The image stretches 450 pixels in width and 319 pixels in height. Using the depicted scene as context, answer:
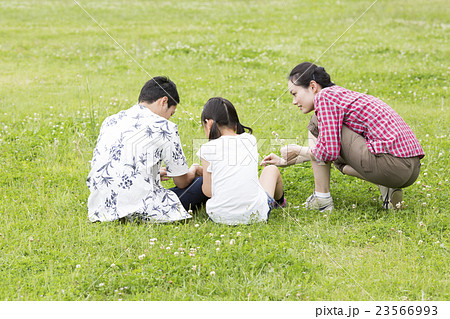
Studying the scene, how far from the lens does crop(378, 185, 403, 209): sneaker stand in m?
5.39

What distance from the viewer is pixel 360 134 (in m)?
5.26

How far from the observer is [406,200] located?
566cm

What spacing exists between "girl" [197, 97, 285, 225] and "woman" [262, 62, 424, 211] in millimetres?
757

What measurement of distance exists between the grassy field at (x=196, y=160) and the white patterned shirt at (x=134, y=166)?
189 mm

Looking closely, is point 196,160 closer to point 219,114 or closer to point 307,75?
point 219,114

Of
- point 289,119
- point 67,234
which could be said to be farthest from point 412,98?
point 67,234

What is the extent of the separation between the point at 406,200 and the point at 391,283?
1.92 meters

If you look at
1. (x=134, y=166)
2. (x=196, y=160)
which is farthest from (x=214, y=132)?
(x=196, y=160)

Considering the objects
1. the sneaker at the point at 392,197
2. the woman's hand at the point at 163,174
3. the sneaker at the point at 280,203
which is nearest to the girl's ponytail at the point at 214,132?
the woman's hand at the point at 163,174

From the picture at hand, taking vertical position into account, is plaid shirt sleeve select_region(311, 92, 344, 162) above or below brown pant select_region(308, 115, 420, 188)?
above

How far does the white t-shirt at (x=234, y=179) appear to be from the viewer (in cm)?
485

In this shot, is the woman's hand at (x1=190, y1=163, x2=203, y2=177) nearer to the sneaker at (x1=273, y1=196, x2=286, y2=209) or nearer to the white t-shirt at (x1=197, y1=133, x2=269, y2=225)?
the white t-shirt at (x1=197, y1=133, x2=269, y2=225)

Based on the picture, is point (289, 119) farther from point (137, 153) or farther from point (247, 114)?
point (137, 153)

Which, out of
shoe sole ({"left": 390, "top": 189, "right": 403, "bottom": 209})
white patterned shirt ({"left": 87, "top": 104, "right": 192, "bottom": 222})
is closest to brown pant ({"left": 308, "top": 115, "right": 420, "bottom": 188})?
shoe sole ({"left": 390, "top": 189, "right": 403, "bottom": 209})
